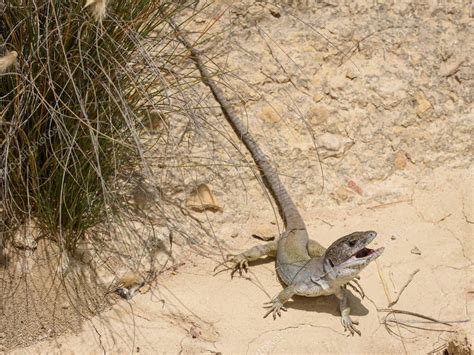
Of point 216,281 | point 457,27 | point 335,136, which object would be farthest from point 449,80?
point 216,281

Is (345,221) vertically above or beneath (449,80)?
beneath

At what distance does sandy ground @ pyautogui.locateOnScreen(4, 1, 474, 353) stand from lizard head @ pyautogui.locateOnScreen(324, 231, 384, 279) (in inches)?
13.9

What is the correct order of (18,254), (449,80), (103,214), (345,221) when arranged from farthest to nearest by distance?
1. (449,80)
2. (345,221)
3. (103,214)
4. (18,254)

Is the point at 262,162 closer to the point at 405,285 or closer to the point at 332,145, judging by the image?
the point at 332,145

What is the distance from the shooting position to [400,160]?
6602 mm

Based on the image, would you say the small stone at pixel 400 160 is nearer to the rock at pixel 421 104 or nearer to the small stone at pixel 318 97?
the rock at pixel 421 104

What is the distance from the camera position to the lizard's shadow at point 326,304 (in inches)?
215

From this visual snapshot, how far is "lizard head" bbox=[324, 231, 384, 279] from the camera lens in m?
5.21

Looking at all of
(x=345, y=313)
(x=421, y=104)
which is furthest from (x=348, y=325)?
(x=421, y=104)

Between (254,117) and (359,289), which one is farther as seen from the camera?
(254,117)

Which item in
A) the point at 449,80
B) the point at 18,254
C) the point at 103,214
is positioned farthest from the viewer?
the point at 449,80

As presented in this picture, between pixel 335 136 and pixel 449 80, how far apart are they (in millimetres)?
1172

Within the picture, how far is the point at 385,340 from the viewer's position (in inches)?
206

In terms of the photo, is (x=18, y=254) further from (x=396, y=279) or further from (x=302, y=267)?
(x=396, y=279)
